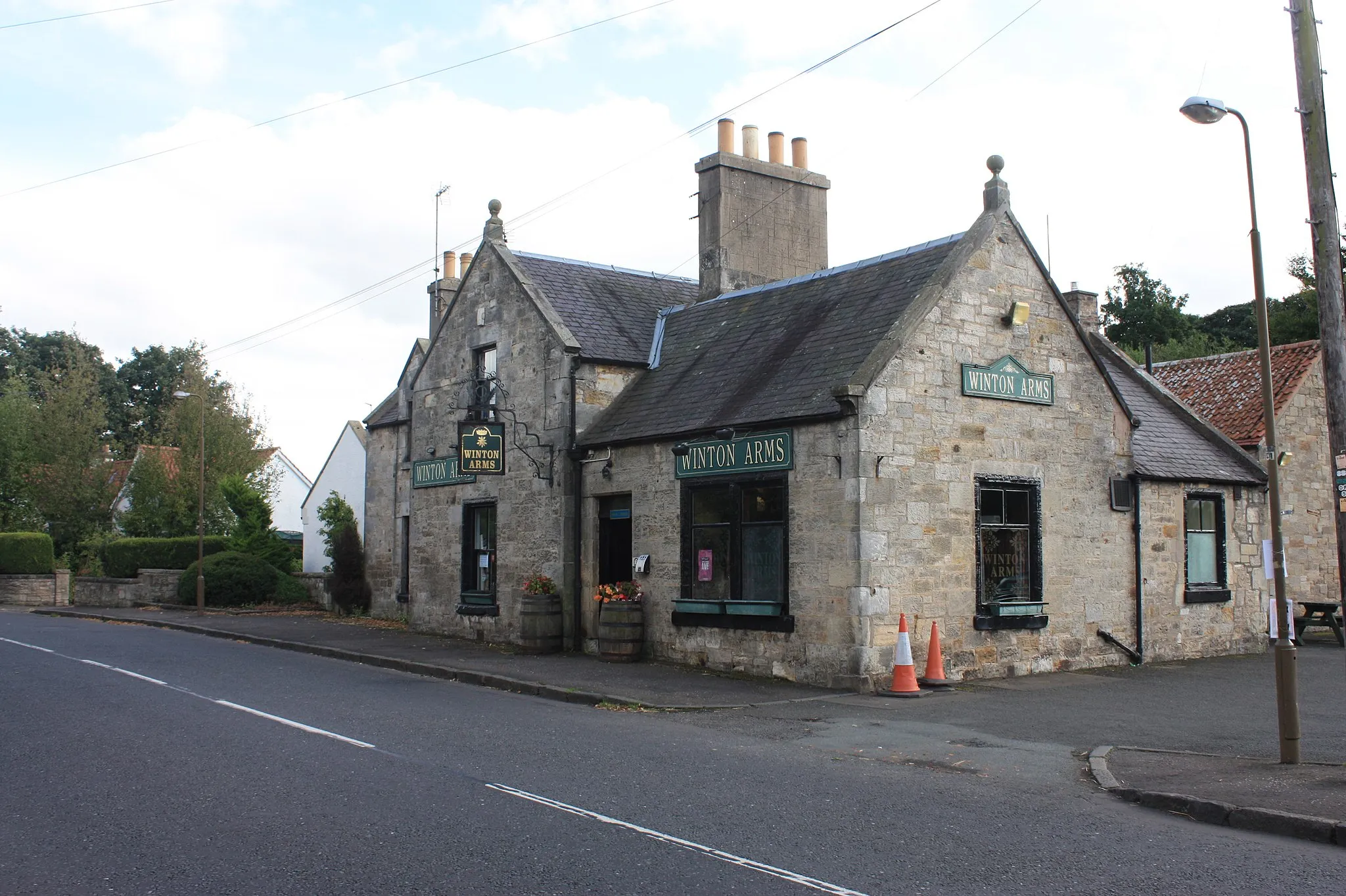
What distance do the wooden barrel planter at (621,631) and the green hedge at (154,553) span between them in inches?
925

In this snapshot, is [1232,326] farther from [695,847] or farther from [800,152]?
[695,847]

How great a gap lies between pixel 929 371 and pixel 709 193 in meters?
8.11

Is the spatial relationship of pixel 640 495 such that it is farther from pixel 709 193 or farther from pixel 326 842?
pixel 326 842

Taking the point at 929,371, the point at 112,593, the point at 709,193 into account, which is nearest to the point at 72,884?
the point at 929,371

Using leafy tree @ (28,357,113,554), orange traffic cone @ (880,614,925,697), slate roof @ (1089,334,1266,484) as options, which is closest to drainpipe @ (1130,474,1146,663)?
slate roof @ (1089,334,1266,484)

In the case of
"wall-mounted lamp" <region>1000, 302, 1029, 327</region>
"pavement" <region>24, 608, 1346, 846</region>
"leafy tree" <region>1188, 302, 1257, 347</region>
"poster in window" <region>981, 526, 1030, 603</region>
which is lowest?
"pavement" <region>24, 608, 1346, 846</region>

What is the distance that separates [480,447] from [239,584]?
16418mm

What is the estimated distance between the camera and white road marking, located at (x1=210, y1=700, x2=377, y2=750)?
10227 millimetres

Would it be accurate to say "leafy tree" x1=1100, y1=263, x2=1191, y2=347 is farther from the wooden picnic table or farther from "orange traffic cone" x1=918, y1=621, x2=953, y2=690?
"orange traffic cone" x1=918, y1=621, x2=953, y2=690

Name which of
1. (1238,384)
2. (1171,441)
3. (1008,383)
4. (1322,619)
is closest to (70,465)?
(1008,383)

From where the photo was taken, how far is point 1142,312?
54.8 metres

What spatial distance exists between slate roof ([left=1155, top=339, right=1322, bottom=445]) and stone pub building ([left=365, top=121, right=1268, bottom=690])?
12.0 ft

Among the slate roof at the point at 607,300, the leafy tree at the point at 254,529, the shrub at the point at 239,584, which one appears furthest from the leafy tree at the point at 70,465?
the slate roof at the point at 607,300

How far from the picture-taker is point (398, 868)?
6.20 metres
